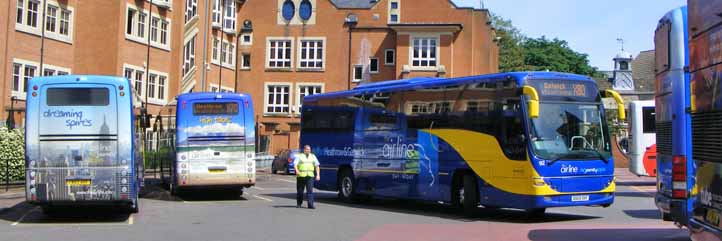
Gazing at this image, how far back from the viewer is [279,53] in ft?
189

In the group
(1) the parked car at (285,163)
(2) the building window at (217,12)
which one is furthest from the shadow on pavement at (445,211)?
(2) the building window at (217,12)

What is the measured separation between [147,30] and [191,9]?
6.46 metres

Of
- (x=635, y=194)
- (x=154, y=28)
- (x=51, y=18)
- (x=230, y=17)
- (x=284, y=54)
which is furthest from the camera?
(x=284, y=54)

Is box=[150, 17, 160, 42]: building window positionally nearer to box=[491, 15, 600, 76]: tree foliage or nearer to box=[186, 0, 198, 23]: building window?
box=[186, 0, 198, 23]: building window

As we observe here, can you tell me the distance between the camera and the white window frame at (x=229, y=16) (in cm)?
5497

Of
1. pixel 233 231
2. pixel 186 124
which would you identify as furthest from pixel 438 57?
pixel 233 231

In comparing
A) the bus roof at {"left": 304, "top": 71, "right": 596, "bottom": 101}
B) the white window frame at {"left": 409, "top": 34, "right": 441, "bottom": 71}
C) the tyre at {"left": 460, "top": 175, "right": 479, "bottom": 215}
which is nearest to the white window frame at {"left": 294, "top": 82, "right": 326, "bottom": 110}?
the white window frame at {"left": 409, "top": 34, "right": 441, "bottom": 71}

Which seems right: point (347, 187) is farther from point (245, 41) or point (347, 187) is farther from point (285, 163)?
point (245, 41)

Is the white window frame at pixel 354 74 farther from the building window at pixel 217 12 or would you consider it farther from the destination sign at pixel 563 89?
the destination sign at pixel 563 89

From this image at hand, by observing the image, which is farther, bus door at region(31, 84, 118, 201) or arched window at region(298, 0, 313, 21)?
arched window at region(298, 0, 313, 21)

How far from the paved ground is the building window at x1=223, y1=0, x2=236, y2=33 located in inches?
1323

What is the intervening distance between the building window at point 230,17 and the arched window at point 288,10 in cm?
345

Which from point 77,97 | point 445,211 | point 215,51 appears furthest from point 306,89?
point 77,97

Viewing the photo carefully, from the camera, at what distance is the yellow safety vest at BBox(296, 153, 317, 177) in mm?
19938
